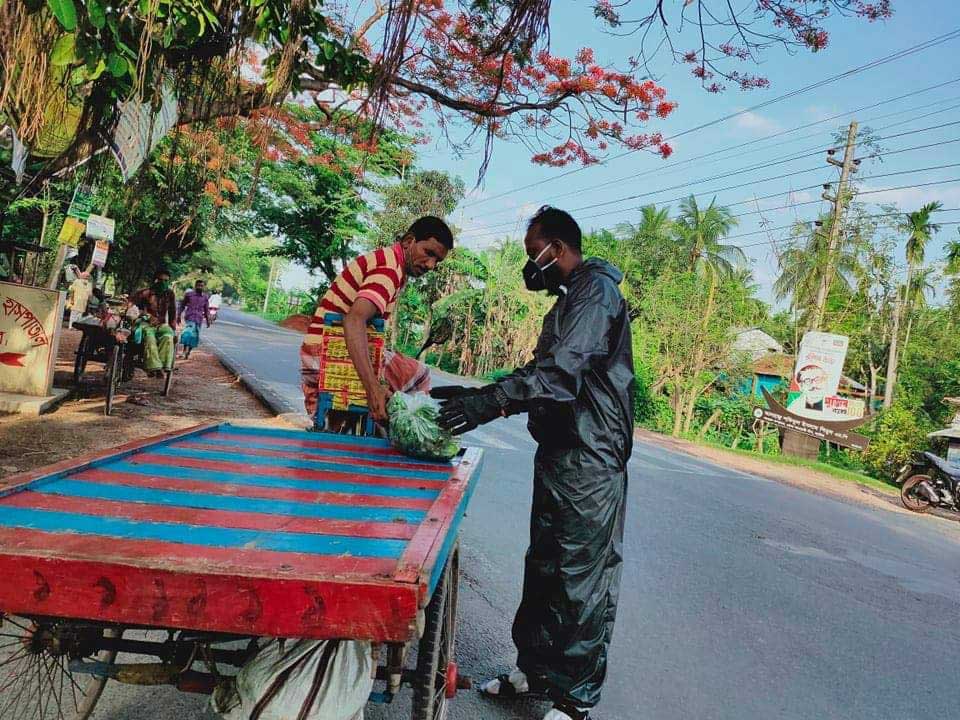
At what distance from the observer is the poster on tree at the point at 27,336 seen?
722 cm

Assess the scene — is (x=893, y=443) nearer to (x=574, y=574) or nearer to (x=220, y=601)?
(x=574, y=574)

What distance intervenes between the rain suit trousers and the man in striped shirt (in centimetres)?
94

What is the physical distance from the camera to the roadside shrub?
741 inches

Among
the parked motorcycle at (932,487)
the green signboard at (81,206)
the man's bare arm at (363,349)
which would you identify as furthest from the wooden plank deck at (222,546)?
the green signboard at (81,206)

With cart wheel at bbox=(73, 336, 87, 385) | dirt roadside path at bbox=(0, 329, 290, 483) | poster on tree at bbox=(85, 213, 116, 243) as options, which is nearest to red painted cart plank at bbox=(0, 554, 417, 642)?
dirt roadside path at bbox=(0, 329, 290, 483)

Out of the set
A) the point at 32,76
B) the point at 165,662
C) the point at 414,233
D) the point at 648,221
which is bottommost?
the point at 165,662

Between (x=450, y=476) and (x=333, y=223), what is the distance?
28626 millimetres

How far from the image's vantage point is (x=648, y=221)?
3497 centimetres

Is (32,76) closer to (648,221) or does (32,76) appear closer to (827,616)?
(827,616)

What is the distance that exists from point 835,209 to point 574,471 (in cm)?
2004

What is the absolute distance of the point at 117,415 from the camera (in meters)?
7.64

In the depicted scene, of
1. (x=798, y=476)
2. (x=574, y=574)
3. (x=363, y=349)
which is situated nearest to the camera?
(x=574, y=574)

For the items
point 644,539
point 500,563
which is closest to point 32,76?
point 500,563

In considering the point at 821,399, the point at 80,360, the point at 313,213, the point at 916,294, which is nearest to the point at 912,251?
the point at 916,294
